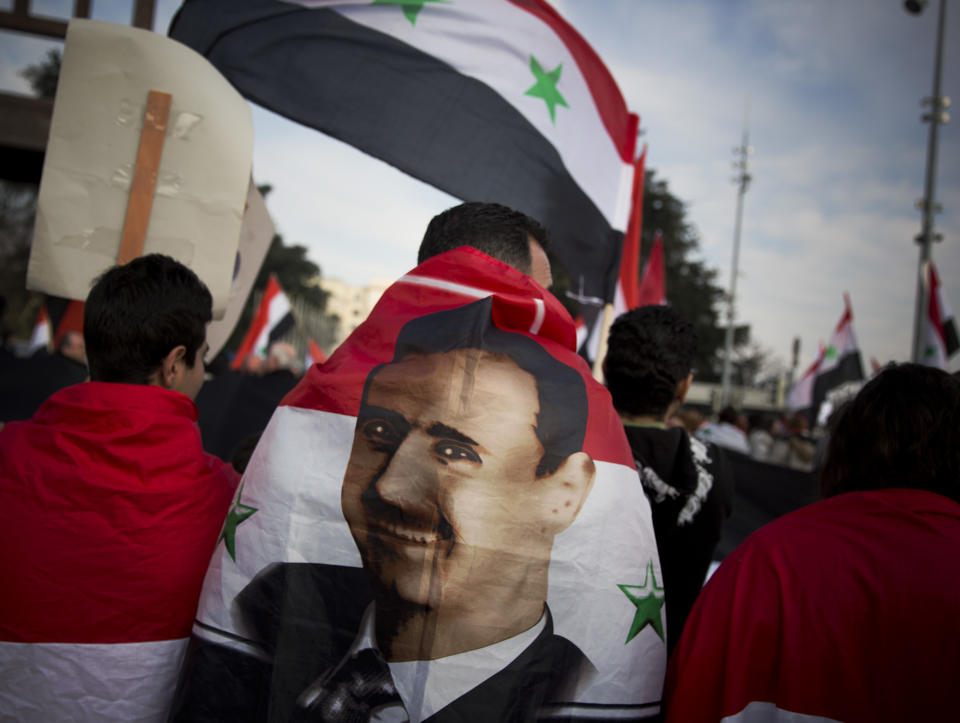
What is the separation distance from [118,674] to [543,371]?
109 centimetres

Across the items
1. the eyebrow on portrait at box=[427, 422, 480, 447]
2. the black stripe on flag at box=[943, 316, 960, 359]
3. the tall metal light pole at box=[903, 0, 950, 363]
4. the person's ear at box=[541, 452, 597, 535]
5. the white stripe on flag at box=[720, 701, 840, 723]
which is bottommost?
the white stripe on flag at box=[720, 701, 840, 723]

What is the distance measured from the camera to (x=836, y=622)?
122 cm

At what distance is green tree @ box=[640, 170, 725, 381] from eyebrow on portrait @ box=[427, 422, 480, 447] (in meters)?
37.4

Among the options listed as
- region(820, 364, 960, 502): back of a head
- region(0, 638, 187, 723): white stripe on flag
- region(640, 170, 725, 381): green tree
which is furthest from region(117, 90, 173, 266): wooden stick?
region(640, 170, 725, 381): green tree

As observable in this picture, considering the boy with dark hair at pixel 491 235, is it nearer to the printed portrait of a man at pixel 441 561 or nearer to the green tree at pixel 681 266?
the printed portrait of a man at pixel 441 561

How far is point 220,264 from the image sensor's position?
2330mm

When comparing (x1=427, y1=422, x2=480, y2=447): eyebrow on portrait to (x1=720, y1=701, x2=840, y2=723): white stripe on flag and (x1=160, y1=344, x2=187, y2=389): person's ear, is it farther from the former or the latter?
(x1=160, y1=344, x2=187, y2=389): person's ear

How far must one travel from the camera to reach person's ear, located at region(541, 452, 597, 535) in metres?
1.24

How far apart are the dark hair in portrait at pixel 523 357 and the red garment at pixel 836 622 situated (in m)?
0.45

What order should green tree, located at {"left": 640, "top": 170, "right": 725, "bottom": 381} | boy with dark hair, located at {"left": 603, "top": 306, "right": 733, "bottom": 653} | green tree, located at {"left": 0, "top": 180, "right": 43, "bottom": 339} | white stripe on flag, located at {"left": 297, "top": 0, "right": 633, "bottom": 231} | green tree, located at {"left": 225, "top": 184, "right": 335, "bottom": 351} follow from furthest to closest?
green tree, located at {"left": 640, "top": 170, "right": 725, "bottom": 381} → green tree, located at {"left": 225, "top": 184, "right": 335, "bottom": 351} → green tree, located at {"left": 0, "top": 180, "right": 43, "bottom": 339} → white stripe on flag, located at {"left": 297, "top": 0, "right": 633, "bottom": 231} → boy with dark hair, located at {"left": 603, "top": 306, "right": 733, "bottom": 653}

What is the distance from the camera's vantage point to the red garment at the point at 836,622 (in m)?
1.17

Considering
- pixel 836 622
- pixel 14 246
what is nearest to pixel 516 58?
pixel 836 622

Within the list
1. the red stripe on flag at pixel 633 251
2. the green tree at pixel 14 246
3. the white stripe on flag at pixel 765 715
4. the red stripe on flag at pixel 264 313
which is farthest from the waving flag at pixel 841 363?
the green tree at pixel 14 246

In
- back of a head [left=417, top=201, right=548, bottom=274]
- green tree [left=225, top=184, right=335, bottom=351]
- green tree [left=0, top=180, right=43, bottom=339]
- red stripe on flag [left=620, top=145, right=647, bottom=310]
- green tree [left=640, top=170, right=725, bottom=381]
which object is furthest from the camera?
green tree [left=640, top=170, right=725, bottom=381]
